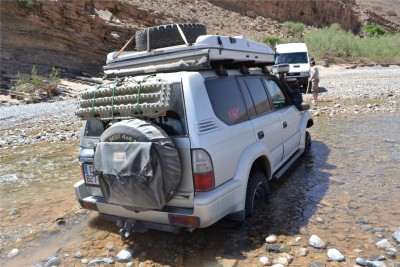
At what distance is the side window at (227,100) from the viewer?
382 centimetres

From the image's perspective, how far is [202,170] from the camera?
3.44 meters

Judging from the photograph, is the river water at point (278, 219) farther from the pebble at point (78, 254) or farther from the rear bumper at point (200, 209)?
the rear bumper at point (200, 209)

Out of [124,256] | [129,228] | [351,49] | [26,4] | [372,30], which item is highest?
[372,30]

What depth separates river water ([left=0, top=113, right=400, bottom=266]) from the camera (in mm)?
3771

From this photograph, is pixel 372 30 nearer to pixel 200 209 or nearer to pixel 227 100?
pixel 227 100

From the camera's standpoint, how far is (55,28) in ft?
96.3

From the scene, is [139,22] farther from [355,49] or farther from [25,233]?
[25,233]

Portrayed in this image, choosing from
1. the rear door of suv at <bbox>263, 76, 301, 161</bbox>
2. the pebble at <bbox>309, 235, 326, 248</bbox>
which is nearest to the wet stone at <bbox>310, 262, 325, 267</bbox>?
the pebble at <bbox>309, 235, 326, 248</bbox>

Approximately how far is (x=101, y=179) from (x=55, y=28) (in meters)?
29.4

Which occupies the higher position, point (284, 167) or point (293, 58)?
point (293, 58)

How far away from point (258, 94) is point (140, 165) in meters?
2.18

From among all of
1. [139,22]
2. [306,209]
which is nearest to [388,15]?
[139,22]

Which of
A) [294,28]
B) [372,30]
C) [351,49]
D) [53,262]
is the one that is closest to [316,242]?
[53,262]

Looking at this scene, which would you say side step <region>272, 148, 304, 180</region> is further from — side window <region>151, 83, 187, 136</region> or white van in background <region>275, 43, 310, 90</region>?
white van in background <region>275, 43, 310, 90</region>
